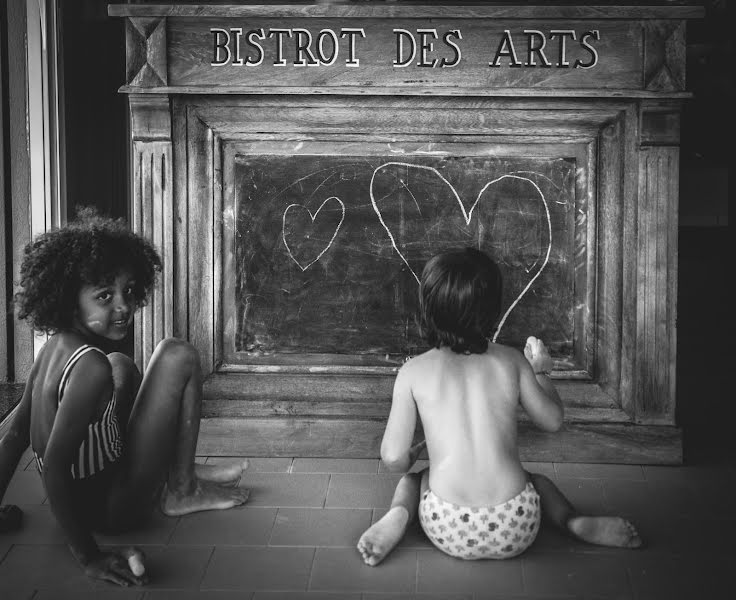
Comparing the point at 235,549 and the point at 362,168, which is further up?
the point at 362,168

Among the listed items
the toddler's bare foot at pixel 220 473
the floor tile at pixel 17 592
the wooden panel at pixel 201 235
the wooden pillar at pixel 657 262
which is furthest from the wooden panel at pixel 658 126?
the floor tile at pixel 17 592

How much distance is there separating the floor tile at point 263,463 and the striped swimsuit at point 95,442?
0.80m

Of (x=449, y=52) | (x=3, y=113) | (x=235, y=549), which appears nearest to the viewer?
(x=235, y=549)

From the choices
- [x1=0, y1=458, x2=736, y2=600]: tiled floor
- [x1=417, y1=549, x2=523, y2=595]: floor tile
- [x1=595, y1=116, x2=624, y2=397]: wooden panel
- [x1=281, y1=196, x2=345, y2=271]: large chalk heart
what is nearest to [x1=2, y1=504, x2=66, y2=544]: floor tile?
[x1=0, y1=458, x2=736, y2=600]: tiled floor

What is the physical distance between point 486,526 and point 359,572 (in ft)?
1.22

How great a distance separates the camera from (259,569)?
2746 millimetres

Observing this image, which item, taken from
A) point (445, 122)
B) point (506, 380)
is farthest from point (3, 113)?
point (506, 380)

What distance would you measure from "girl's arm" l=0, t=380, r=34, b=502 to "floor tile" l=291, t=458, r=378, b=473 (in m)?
1.03

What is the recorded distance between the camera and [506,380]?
2.71 m

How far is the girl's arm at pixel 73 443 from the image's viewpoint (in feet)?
8.51

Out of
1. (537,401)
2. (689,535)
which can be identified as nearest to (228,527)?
(537,401)

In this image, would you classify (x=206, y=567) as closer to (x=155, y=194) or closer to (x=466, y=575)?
(x=466, y=575)

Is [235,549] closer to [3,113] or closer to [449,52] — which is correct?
[449,52]

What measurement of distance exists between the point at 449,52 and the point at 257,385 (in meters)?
1.39
